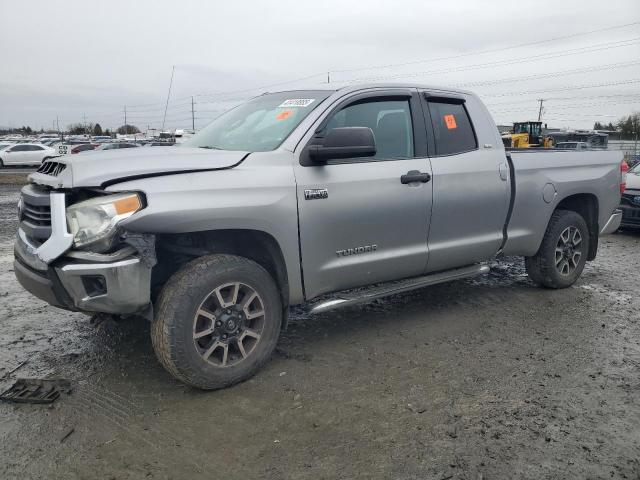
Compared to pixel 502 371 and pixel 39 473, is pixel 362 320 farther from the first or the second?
pixel 39 473

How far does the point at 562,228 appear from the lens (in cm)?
535

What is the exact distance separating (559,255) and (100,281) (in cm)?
435

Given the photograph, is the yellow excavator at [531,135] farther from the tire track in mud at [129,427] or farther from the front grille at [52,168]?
the tire track in mud at [129,427]

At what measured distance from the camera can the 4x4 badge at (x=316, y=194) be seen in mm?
3557

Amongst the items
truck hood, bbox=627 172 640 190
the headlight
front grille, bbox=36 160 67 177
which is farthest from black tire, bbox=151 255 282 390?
truck hood, bbox=627 172 640 190

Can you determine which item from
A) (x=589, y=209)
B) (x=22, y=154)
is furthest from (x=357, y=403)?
(x=22, y=154)

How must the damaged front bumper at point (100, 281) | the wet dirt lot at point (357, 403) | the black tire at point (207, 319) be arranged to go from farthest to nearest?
1. the black tire at point (207, 319)
2. the damaged front bumper at point (100, 281)
3. the wet dirt lot at point (357, 403)

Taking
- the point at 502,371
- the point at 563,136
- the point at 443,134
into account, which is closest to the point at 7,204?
the point at 443,134

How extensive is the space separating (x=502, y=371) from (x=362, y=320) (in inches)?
53.0

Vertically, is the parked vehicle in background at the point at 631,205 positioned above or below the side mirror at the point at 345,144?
below

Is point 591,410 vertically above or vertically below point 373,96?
below

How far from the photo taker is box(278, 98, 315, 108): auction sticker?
398cm

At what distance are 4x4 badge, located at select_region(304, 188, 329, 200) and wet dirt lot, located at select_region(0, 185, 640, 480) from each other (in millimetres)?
1147

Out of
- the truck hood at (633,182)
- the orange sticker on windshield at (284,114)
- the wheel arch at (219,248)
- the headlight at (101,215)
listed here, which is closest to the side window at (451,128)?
the orange sticker on windshield at (284,114)
